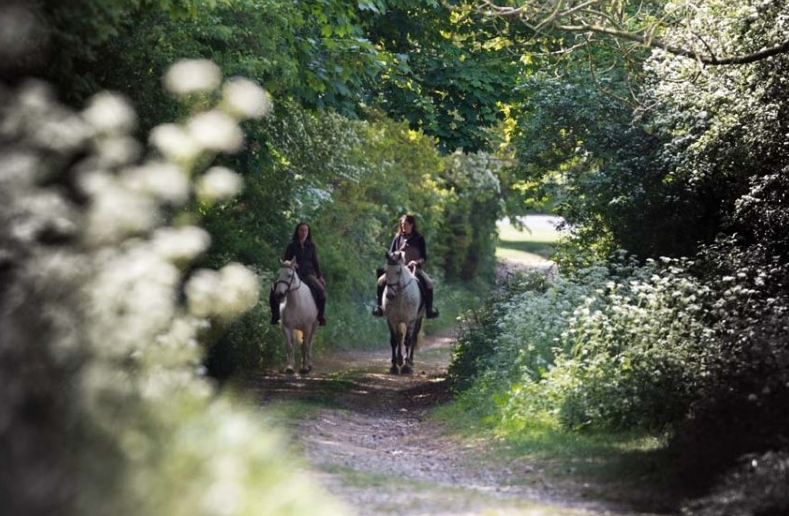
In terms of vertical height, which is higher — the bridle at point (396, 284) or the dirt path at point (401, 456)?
the bridle at point (396, 284)

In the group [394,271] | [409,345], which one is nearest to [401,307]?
[394,271]

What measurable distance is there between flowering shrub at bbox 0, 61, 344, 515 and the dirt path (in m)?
2.12

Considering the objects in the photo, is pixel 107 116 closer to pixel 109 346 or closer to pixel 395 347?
pixel 109 346

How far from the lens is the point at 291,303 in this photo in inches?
959

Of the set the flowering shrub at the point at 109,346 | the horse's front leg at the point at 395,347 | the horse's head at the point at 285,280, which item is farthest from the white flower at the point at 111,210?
the horse's front leg at the point at 395,347

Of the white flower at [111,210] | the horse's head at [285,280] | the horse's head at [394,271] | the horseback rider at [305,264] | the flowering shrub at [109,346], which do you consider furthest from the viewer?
the horse's head at [394,271]

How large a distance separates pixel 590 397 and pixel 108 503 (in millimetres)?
9712

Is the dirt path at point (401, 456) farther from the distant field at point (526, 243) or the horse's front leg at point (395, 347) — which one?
the distant field at point (526, 243)

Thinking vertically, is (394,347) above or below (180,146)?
below

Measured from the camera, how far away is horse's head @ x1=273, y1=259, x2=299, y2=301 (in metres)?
24.0

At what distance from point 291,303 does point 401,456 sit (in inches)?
363

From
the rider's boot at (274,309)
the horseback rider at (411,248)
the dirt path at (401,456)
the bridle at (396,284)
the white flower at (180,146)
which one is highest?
the white flower at (180,146)

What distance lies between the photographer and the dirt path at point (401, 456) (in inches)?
425

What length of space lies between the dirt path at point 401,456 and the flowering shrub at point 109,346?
212 centimetres
